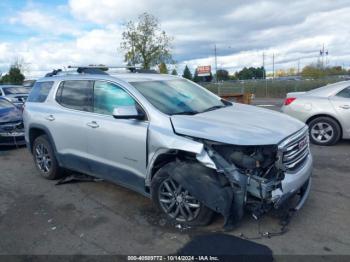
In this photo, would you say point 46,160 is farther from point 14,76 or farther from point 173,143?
point 14,76

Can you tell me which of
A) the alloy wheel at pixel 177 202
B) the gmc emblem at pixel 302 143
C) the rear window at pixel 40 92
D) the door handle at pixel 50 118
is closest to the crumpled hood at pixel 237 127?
the gmc emblem at pixel 302 143

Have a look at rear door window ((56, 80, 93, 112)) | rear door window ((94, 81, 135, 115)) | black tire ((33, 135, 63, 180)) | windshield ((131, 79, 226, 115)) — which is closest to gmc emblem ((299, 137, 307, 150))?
windshield ((131, 79, 226, 115))

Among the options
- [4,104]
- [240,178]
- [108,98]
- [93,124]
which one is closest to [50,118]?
[93,124]

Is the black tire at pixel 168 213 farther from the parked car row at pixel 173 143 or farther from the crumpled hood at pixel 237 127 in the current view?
the crumpled hood at pixel 237 127

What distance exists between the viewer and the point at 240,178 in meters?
3.44

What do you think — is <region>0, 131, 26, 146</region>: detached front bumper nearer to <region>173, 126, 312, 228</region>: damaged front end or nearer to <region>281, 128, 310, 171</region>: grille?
<region>173, 126, 312, 228</region>: damaged front end

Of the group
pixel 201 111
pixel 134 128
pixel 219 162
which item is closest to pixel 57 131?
pixel 134 128

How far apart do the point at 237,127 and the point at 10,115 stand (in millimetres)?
7012

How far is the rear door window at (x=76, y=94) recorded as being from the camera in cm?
488

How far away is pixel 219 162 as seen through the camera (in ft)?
11.5

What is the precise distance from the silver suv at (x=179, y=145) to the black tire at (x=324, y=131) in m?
3.46

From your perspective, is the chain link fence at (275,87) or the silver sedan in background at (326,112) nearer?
the silver sedan in background at (326,112)

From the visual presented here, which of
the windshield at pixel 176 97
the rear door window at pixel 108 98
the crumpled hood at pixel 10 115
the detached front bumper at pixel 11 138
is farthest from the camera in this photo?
the crumpled hood at pixel 10 115

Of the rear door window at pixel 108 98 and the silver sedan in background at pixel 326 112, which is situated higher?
the rear door window at pixel 108 98
